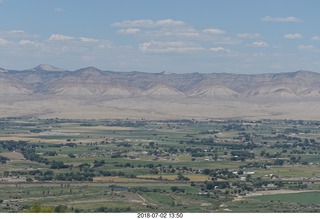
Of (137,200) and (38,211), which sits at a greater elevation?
(38,211)

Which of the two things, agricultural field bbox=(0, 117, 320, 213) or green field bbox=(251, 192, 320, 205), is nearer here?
agricultural field bbox=(0, 117, 320, 213)

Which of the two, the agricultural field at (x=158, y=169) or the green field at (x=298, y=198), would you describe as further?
the green field at (x=298, y=198)

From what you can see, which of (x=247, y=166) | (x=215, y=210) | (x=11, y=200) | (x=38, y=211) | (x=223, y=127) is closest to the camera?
(x=38, y=211)

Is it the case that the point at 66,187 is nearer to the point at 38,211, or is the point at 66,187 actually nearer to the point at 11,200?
the point at 11,200

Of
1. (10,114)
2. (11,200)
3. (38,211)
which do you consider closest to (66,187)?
(11,200)

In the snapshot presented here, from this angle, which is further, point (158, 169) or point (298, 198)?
point (158, 169)

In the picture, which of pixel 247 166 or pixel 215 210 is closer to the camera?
pixel 215 210

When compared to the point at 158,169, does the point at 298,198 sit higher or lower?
lower

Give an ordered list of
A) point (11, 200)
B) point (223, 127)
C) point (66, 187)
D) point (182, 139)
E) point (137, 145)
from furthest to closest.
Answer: point (223, 127), point (182, 139), point (137, 145), point (66, 187), point (11, 200)
